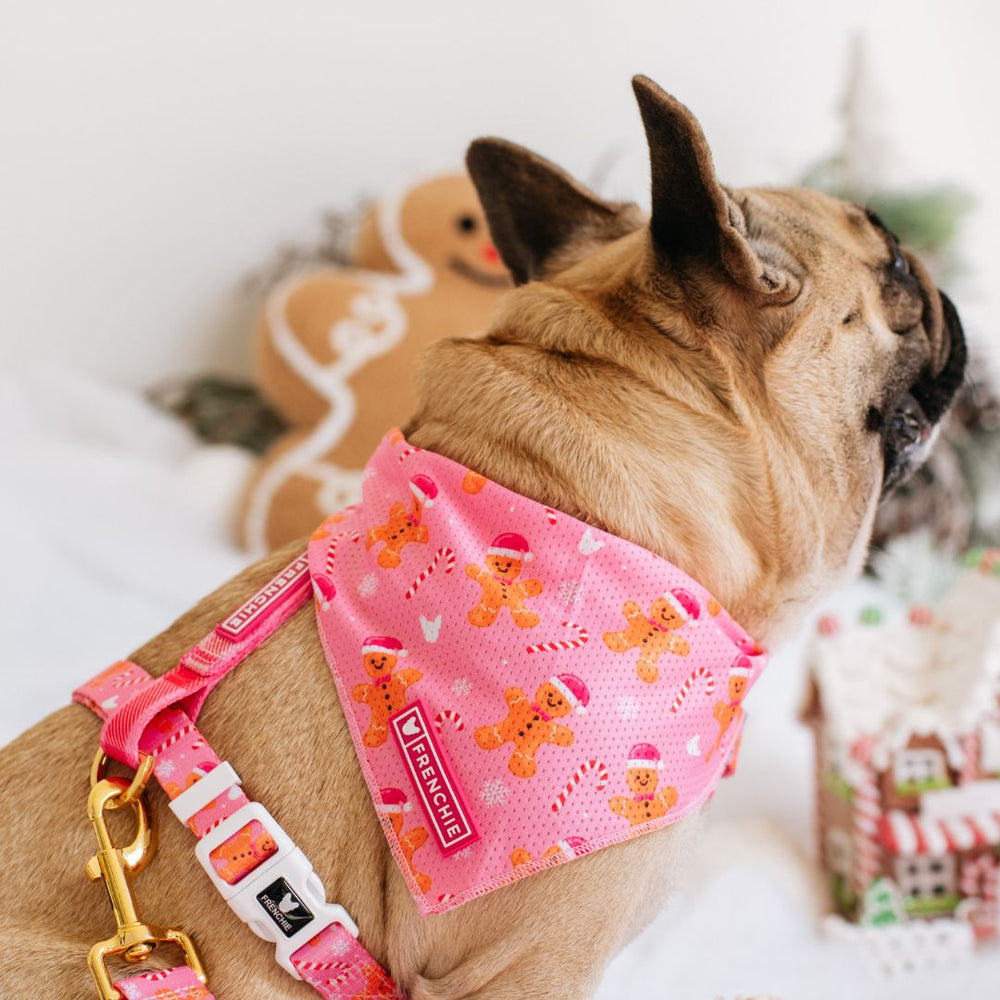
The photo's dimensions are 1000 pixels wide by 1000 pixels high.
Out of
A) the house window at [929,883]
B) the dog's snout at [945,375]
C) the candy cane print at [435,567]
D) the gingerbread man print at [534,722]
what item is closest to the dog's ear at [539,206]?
the dog's snout at [945,375]

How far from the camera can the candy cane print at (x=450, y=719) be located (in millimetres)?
854

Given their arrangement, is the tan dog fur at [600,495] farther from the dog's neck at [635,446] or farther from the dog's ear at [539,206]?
the dog's ear at [539,206]

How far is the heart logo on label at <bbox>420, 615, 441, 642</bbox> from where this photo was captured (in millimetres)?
887

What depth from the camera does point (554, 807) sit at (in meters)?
0.83

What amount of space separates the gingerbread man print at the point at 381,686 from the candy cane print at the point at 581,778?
0.15m

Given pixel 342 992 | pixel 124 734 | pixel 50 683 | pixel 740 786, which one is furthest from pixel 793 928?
pixel 50 683

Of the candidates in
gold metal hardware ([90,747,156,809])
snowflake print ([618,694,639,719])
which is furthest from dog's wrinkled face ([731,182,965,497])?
gold metal hardware ([90,747,156,809])

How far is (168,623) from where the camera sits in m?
1.85

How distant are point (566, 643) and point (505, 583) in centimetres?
7

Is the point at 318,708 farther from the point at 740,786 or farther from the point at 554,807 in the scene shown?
the point at 740,786

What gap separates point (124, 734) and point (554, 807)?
14.5 inches

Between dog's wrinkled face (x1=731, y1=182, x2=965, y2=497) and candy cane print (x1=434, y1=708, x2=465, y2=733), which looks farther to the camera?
dog's wrinkled face (x1=731, y1=182, x2=965, y2=497)

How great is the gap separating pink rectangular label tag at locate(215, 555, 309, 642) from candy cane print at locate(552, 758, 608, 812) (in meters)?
0.32

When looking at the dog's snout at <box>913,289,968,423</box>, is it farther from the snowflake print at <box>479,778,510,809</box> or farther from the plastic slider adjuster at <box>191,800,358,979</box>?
the plastic slider adjuster at <box>191,800,358,979</box>
